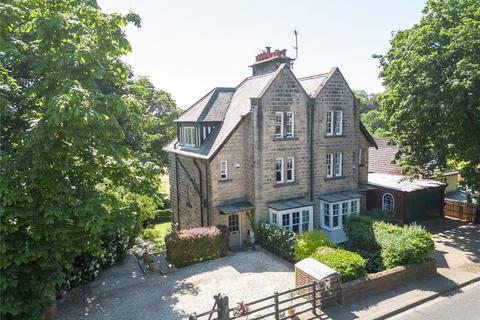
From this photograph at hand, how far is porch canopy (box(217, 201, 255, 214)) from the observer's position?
809 inches

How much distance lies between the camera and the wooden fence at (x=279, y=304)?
11750mm

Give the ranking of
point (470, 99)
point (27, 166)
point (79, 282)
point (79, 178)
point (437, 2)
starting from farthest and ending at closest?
1. point (437, 2)
2. point (470, 99)
3. point (79, 282)
4. point (79, 178)
5. point (27, 166)

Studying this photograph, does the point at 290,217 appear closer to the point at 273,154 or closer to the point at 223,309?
the point at 273,154

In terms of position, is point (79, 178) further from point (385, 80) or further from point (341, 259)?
point (385, 80)

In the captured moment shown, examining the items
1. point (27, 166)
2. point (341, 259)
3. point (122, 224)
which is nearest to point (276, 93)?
point (341, 259)

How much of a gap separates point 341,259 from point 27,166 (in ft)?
42.4

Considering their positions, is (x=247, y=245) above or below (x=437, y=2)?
below

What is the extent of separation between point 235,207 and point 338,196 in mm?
7827

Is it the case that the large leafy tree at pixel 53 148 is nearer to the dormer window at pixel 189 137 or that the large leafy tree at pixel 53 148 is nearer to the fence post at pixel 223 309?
the fence post at pixel 223 309

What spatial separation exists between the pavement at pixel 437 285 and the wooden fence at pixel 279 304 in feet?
1.81

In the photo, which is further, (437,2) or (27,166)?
(437,2)

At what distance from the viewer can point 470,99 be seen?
1945 centimetres

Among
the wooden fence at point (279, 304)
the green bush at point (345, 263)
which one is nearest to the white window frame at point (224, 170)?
the green bush at point (345, 263)

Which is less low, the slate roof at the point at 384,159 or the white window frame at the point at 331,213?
the slate roof at the point at 384,159
